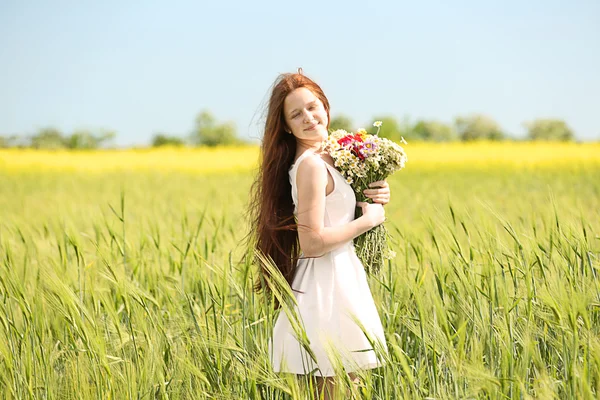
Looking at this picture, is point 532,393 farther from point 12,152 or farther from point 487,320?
point 12,152

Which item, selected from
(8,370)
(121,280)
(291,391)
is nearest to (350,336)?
(291,391)

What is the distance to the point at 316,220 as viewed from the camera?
187 centimetres

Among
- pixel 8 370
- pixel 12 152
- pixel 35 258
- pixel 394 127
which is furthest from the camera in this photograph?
pixel 394 127

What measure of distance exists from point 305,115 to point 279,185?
231 millimetres

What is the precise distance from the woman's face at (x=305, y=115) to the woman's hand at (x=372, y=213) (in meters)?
0.25

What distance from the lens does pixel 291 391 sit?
1637 millimetres

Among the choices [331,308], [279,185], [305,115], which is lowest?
[331,308]

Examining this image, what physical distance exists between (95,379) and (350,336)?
709 mm

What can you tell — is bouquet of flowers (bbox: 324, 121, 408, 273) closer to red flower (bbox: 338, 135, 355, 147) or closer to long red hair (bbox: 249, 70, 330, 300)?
red flower (bbox: 338, 135, 355, 147)

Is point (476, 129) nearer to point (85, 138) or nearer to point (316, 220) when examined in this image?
point (85, 138)

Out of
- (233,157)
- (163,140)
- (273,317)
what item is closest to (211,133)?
(163,140)

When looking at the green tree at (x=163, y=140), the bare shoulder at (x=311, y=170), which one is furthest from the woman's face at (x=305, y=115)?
the green tree at (x=163, y=140)

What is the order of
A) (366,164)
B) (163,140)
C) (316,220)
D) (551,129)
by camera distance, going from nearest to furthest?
(316,220), (366,164), (163,140), (551,129)

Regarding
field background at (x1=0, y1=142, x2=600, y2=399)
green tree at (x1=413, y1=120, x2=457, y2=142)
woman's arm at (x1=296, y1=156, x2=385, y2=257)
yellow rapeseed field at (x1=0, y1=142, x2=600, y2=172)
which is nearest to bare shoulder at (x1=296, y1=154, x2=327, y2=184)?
woman's arm at (x1=296, y1=156, x2=385, y2=257)
